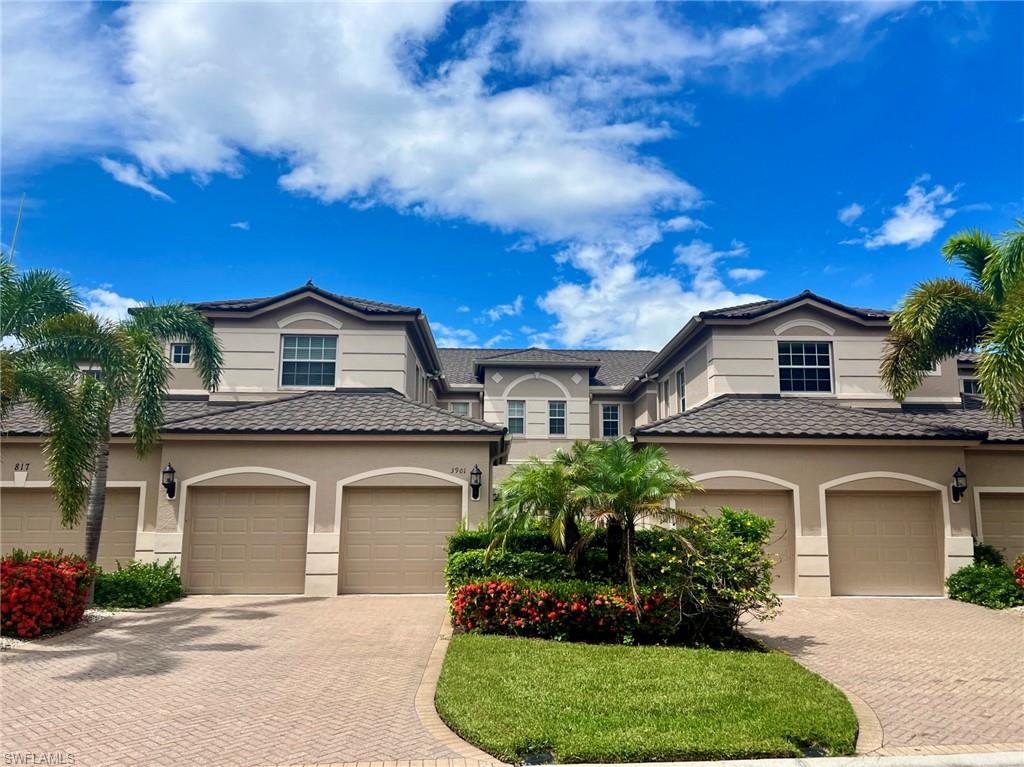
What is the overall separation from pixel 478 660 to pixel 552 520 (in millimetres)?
2846

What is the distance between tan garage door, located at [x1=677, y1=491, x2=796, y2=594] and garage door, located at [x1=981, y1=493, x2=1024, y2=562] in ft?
16.1

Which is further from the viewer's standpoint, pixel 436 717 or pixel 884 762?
pixel 436 717

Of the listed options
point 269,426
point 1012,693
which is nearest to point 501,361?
point 269,426

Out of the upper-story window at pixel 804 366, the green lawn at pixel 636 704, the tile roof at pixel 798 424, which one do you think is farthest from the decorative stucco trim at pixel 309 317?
the upper-story window at pixel 804 366

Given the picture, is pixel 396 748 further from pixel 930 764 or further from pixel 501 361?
pixel 501 361

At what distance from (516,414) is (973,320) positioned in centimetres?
1644

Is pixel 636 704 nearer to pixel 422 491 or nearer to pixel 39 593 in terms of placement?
pixel 422 491

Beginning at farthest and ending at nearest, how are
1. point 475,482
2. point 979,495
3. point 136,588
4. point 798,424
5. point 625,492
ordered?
point 979,495 < point 798,424 < point 475,482 < point 136,588 < point 625,492

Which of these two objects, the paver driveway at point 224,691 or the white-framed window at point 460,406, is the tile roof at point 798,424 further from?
the white-framed window at point 460,406

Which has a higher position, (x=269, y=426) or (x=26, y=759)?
(x=269, y=426)

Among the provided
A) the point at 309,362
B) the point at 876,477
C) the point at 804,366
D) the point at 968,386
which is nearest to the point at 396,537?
the point at 309,362

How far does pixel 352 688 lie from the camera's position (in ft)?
24.4

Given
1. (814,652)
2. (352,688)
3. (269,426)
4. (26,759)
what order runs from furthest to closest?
1. (269,426)
2. (814,652)
3. (352,688)
4. (26,759)

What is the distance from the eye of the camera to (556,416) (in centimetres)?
2734
